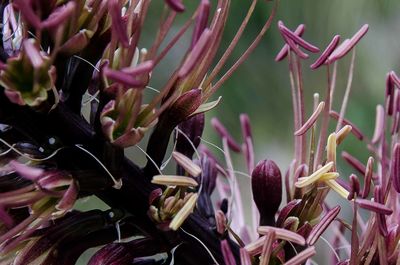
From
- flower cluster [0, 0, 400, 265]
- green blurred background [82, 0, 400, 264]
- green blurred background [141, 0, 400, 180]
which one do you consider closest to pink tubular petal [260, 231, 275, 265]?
flower cluster [0, 0, 400, 265]

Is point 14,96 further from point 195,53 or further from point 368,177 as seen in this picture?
point 368,177

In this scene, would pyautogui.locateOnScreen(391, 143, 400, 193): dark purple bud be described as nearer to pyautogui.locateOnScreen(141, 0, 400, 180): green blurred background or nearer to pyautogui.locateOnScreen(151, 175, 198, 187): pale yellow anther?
pyautogui.locateOnScreen(151, 175, 198, 187): pale yellow anther

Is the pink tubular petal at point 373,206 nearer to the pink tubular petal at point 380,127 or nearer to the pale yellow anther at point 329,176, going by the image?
the pale yellow anther at point 329,176

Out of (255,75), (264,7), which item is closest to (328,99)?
(264,7)

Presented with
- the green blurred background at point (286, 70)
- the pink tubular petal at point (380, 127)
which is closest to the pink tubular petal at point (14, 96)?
the pink tubular petal at point (380, 127)

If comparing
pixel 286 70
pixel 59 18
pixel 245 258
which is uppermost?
pixel 59 18

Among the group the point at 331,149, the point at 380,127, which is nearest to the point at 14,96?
the point at 331,149

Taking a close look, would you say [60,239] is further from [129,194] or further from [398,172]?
[398,172]
